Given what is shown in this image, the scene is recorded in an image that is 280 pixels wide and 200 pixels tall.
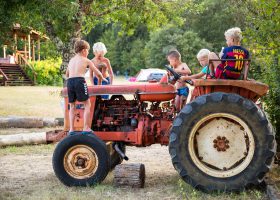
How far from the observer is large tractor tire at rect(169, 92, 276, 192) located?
224 inches

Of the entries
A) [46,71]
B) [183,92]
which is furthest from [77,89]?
[46,71]

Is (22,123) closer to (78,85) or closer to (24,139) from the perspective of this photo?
(24,139)

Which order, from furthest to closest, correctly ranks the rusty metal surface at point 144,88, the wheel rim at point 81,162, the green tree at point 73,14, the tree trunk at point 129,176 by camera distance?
the green tree at point 73,14 → the rusty metal surface at point 144,88 → the wheel rim at point 81,162 → the tree trunk at point 129,176

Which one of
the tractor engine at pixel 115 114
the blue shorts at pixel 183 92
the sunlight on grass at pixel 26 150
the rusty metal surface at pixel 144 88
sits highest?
the rusty metal surface at pixel 144 88

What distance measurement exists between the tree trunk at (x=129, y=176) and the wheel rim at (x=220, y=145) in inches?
30.5

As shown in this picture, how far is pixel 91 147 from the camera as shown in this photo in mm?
6344

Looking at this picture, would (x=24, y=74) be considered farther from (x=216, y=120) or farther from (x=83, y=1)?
(x=216, y=120)

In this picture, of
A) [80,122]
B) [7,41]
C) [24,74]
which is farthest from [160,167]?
[24,74]

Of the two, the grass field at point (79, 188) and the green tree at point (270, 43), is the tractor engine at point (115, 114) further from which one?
the green tree at point (270, 43)

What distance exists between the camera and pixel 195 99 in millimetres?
5914

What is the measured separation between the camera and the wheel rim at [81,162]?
6371mm

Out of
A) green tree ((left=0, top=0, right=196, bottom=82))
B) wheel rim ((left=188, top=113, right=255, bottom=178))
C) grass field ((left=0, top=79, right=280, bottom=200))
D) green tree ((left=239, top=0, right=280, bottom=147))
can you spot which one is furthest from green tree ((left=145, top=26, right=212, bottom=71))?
wheel rim ((left=188, top=113, right=255, bottom=178))

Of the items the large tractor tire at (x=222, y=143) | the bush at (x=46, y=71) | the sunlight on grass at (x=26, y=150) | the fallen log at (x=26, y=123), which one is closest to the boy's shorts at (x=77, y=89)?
the large tractor tire at (x=222, y=143)

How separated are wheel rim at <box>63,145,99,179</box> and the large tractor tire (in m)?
1.09
